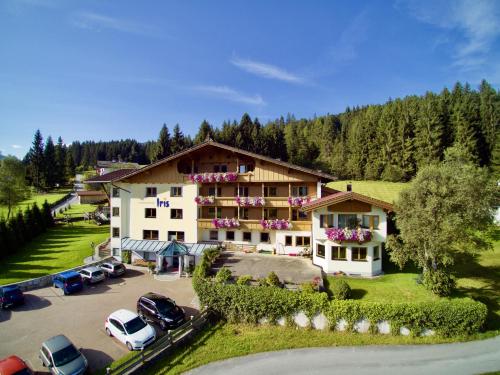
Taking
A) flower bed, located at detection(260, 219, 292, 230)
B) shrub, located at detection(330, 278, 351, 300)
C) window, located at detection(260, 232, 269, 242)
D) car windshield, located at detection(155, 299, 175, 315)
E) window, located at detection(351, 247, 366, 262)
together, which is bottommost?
car windshield, located at detection(155, 299, 175, 315)

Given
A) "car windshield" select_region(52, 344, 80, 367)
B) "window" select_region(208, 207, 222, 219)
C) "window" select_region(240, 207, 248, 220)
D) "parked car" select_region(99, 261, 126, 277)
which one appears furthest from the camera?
"window" select_region(208, 207, 222, 219)

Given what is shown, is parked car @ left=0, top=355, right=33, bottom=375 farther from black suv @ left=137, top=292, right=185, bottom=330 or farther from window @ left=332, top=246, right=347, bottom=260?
window @ left=332, top=246, right=347, bottom=260

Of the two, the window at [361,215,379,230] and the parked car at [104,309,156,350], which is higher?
the window at [361,215,379,230]

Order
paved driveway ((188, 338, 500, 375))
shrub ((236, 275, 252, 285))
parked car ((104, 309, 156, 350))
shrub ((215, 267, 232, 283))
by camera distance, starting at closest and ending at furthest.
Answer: paved driveway ((188, 338, 500, 375))
parked car ((104, 309, 156, 350))
shrub ((236, 275, 252, 285))
shrub ((215, 267, 232, 283))

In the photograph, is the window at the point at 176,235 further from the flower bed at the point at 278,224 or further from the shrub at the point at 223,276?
the shrub at the point at 223,276

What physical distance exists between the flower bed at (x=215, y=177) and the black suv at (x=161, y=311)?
15.4 meters

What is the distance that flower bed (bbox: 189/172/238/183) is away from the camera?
33125 millimetres

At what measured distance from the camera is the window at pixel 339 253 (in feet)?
89.9

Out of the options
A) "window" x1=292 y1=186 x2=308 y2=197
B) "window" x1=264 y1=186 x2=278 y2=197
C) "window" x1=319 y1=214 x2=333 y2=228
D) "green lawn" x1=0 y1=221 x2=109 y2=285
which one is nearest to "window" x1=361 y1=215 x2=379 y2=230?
"window" x1=319 y1=214 x2=333 y2=228

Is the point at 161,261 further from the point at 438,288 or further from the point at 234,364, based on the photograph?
the point at 438,288

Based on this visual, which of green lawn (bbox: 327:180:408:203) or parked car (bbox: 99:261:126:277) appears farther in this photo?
green lawn (bbox: 327:180:408:203)

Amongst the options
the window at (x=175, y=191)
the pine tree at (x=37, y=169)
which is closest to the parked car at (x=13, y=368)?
the window at (x=175, y=191)

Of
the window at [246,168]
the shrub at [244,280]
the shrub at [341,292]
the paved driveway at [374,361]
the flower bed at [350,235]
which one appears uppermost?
the window at [246,168]

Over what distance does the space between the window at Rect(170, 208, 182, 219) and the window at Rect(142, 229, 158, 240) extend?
3.12 metres
